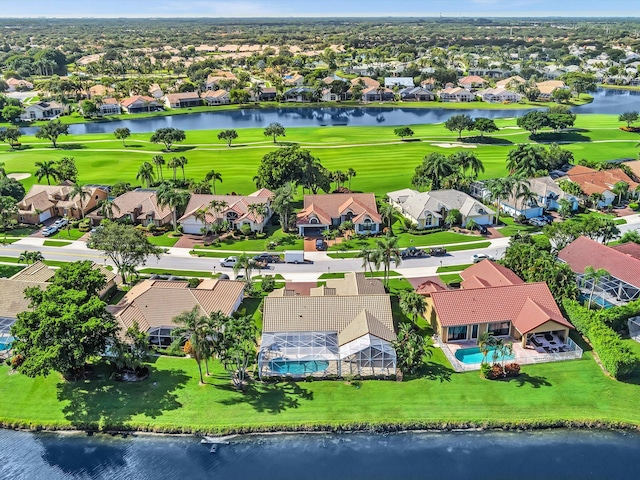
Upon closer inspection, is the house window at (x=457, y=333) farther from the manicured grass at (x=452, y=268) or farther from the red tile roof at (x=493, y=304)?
the manicured grass at (x=452, y=268)

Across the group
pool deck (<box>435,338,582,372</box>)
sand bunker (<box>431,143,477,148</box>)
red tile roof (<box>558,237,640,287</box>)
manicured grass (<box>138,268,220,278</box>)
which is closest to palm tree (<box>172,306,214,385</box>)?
manicured grass (<box>138,268,220,278</box>)

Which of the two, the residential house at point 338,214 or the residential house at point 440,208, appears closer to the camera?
the residential house at point 338,214

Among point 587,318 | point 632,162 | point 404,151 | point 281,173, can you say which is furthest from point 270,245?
point 632,162

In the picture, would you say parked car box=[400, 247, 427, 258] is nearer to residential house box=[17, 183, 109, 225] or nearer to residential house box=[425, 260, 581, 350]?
residential house box=[425, 260, 581, 350]

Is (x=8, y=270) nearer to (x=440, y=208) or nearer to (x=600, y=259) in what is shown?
(x=440, y=208)

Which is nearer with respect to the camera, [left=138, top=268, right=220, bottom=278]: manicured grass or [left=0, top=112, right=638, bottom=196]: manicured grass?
[left=138, top=268, right=220, bottom=278]: manicured grass

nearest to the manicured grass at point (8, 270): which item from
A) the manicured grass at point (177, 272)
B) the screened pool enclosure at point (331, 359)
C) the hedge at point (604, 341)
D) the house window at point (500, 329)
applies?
the manicured grass at point (177, 272)
